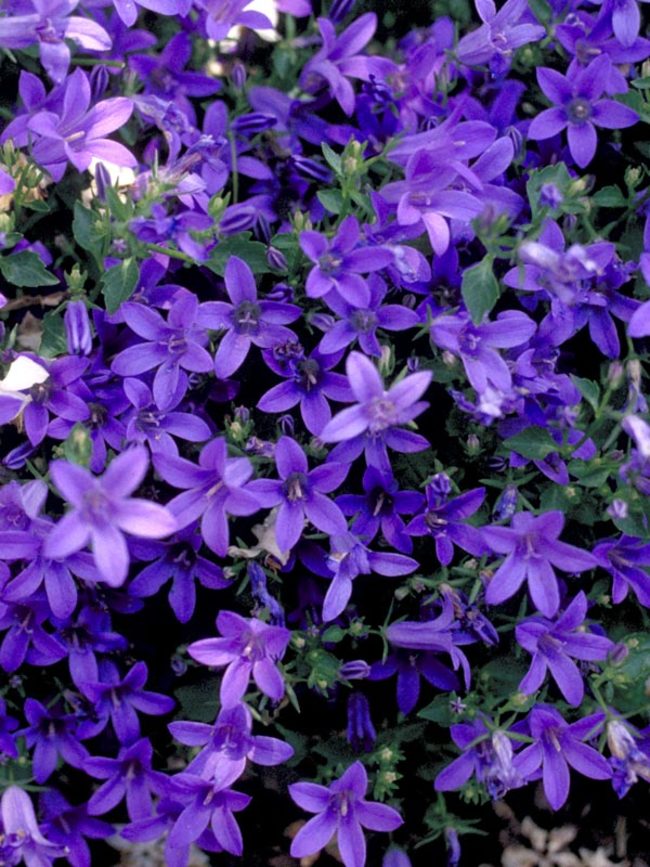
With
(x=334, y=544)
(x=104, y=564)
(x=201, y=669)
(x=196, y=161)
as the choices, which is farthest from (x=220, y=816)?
(x=196, y=161)

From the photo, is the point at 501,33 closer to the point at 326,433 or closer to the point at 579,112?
the point at 579,112

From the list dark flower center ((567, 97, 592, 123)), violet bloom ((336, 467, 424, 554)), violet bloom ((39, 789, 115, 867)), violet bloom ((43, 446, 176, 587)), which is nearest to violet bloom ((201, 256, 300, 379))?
violet bloom ((336, 467, 424, 554))

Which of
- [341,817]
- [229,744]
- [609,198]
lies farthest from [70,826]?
[609,198]

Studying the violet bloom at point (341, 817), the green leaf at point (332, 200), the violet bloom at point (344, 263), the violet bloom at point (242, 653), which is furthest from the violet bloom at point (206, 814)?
the green leaf at point (332, 200)

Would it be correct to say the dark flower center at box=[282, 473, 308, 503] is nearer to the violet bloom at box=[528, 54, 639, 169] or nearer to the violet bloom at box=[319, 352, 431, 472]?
the violet bloom at box=[319, 352, 431, 472]

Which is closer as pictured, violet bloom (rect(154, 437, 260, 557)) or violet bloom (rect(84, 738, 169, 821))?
violet bloom (rect(154, 437, 260, 557))
